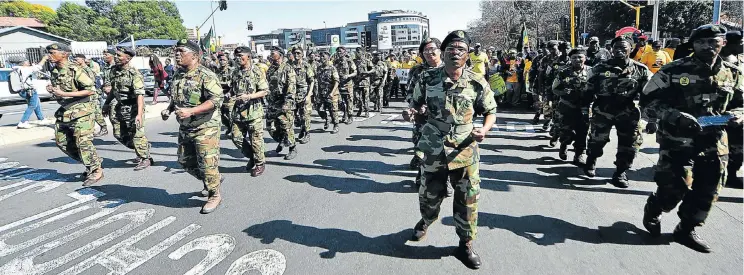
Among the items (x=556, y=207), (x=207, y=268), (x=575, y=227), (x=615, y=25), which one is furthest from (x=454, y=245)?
(x=615, y=25)

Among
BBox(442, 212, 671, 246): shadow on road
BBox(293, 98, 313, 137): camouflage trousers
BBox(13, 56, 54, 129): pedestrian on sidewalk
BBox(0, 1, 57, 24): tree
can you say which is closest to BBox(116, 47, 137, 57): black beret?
BBox(293, 98, 313, 137): camouflage trousers

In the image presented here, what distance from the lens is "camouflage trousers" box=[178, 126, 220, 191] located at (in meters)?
4.21

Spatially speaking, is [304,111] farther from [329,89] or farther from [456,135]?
[456,135]

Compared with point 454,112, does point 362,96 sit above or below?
below

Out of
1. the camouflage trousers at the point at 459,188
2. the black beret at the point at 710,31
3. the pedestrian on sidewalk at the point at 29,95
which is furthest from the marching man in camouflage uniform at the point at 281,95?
the pedestrian on sidewalk at the point at 29,95

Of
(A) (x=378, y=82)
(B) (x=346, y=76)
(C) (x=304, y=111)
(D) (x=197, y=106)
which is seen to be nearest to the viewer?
(D) (x=197, y=106)

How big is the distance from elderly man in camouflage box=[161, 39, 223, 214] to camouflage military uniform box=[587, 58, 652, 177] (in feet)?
14.3

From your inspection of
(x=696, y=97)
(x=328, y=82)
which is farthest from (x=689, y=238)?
(x=328, y=82)

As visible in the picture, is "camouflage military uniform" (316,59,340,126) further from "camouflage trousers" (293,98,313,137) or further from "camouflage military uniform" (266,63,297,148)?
"camouflage military uniform" (266,63,297,148)

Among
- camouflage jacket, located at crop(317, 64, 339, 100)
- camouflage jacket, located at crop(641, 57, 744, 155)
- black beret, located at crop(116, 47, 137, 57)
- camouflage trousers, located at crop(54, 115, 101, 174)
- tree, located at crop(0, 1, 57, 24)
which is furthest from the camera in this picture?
tree, located at crop(0, 1, 57, 24)

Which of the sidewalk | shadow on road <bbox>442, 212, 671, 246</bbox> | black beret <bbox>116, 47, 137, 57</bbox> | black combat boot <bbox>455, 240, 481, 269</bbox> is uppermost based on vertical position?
black beret <bbox>116, 47, 137, 57</bbox>

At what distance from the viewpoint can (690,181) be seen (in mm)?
3246

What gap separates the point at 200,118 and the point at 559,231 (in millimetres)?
3683

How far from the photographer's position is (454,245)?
11.3 ft
